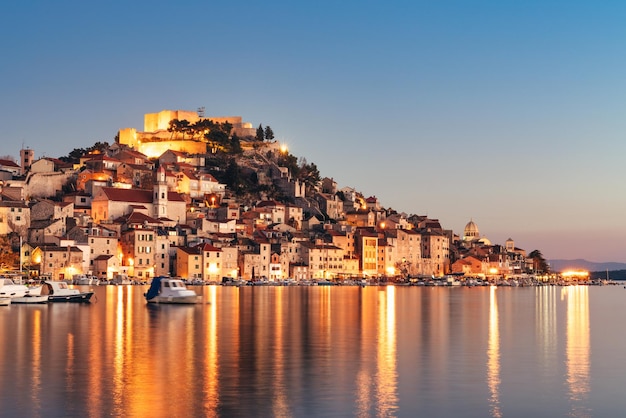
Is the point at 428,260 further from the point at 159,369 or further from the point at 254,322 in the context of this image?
the point at 159,369

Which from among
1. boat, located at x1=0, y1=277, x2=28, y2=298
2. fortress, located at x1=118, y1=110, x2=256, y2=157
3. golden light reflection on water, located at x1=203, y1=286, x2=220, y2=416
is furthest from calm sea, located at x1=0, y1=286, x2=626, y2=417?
fortress, located at x1=118, y1=110, x2=256, y2=157

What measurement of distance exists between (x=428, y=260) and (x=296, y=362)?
88556mm

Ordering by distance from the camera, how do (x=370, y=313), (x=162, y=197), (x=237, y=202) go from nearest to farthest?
(x=370, y=313) → (x=162, y=197) → (x=237, y=202)

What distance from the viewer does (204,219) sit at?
83.7 meters

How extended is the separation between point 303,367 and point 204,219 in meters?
65.4

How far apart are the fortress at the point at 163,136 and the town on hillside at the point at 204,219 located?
183 millimetres

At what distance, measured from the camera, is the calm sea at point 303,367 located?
14.5m

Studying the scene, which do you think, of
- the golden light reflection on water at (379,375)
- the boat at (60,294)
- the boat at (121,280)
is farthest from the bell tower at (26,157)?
the golden light reflection on water at (379,375)

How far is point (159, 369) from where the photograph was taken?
18.5 meters

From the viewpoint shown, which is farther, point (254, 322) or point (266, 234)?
point (266, 234)

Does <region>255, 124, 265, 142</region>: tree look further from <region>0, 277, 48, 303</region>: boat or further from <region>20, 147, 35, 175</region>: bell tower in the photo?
<region>0, 277, 48, 303</region>: boat

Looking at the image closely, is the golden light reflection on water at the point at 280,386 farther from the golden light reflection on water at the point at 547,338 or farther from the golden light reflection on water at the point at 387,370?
the golden light reflection on water at the point at 547,338

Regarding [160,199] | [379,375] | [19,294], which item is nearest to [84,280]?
[160,199]

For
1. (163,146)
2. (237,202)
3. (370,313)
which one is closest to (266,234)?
(237,202)
